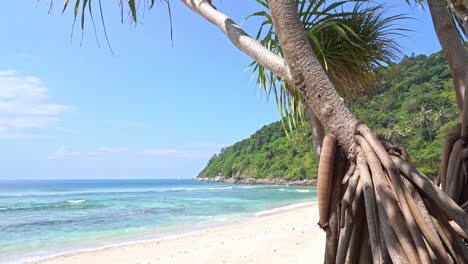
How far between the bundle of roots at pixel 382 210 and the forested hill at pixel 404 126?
15.9 metres

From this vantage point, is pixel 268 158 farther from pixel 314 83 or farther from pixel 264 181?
pixel 314 83

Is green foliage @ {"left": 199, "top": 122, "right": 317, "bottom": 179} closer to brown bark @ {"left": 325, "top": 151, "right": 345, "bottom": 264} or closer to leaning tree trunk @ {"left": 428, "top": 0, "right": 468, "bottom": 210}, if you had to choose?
leaning tree trunk @ {"left": 428, "top": 0, "right": 468, "bottom": 210}

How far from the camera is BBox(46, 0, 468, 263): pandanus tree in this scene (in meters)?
1.86

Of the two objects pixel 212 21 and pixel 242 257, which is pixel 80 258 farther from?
pixel 212 21

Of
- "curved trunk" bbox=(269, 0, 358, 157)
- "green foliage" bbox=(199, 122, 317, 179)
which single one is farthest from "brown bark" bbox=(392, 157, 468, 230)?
"green foliage" bbox=(199, 122, 317, 179)

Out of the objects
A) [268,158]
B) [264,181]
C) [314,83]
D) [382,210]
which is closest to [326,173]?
[382,210]

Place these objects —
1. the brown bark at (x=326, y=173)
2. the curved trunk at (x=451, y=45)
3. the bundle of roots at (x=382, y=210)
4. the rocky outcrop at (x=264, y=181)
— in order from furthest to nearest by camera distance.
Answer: the rocky outcrop at (x=264, y=181), the curved trunk at (x=451, y=45), the brown bark at (x=326, y=173), the bundle of roots at (x=382, y=210)

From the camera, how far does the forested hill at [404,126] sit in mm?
37719

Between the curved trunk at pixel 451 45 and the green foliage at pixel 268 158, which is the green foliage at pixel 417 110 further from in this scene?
the curved trunk at pixel 451 45

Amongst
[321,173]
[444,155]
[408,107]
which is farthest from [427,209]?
[408,107]

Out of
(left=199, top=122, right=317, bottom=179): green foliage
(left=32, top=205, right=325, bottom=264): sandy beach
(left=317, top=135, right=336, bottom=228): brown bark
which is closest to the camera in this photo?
(left=317, top=135, right=336, bottom=228): brown bark

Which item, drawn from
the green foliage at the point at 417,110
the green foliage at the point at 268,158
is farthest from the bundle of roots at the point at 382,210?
the green foliage at the point at 268,158

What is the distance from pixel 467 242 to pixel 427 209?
0.43m

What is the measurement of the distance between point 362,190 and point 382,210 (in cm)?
17
